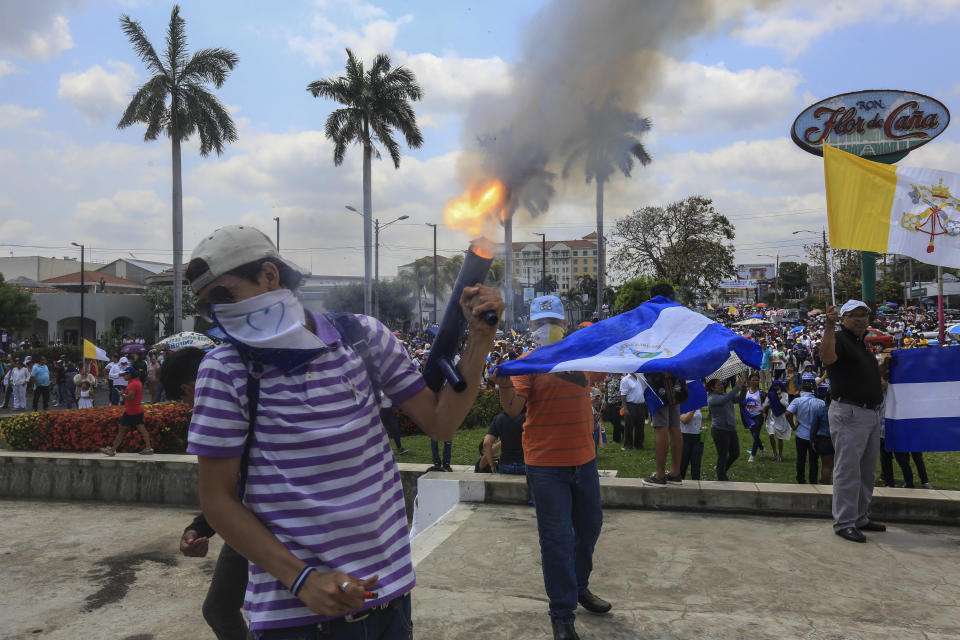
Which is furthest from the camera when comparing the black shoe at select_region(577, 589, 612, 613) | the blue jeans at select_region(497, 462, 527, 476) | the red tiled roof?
the red tiled roof

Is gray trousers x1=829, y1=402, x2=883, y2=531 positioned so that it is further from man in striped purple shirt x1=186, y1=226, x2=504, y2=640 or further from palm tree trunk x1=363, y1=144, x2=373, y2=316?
palm tree trunk x1=363, y1=144, x2=373, y2=316

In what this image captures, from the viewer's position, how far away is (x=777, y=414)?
10539 mm

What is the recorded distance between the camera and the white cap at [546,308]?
15.5 ft

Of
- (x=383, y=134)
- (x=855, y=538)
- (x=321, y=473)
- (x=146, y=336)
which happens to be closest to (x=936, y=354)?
(x=855, y=538)

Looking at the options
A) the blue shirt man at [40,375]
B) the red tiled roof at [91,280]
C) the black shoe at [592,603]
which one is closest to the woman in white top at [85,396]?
the blue shirt man at [40,375]

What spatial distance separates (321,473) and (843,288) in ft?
172

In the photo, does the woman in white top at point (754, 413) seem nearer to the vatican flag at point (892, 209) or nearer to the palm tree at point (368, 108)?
the vatican flag at point (892, 209)

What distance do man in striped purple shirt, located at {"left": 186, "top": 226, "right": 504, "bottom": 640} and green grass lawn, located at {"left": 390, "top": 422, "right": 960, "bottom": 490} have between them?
26.5 feet

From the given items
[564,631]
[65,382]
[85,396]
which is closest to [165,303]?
[65,382]

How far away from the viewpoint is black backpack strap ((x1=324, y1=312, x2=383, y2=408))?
1982 mm

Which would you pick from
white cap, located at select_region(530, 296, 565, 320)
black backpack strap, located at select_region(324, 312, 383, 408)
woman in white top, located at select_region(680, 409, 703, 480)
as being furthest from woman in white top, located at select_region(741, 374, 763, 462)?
black backpack strap, located at select_region(324, 312, 383, 408)

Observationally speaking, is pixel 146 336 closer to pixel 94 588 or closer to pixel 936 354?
pixel 94 588

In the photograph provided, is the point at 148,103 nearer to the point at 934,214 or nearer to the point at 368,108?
the point at 368,108

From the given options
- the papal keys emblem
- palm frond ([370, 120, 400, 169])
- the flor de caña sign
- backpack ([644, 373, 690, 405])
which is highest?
palm frond ([370, 120, 400, 169])
